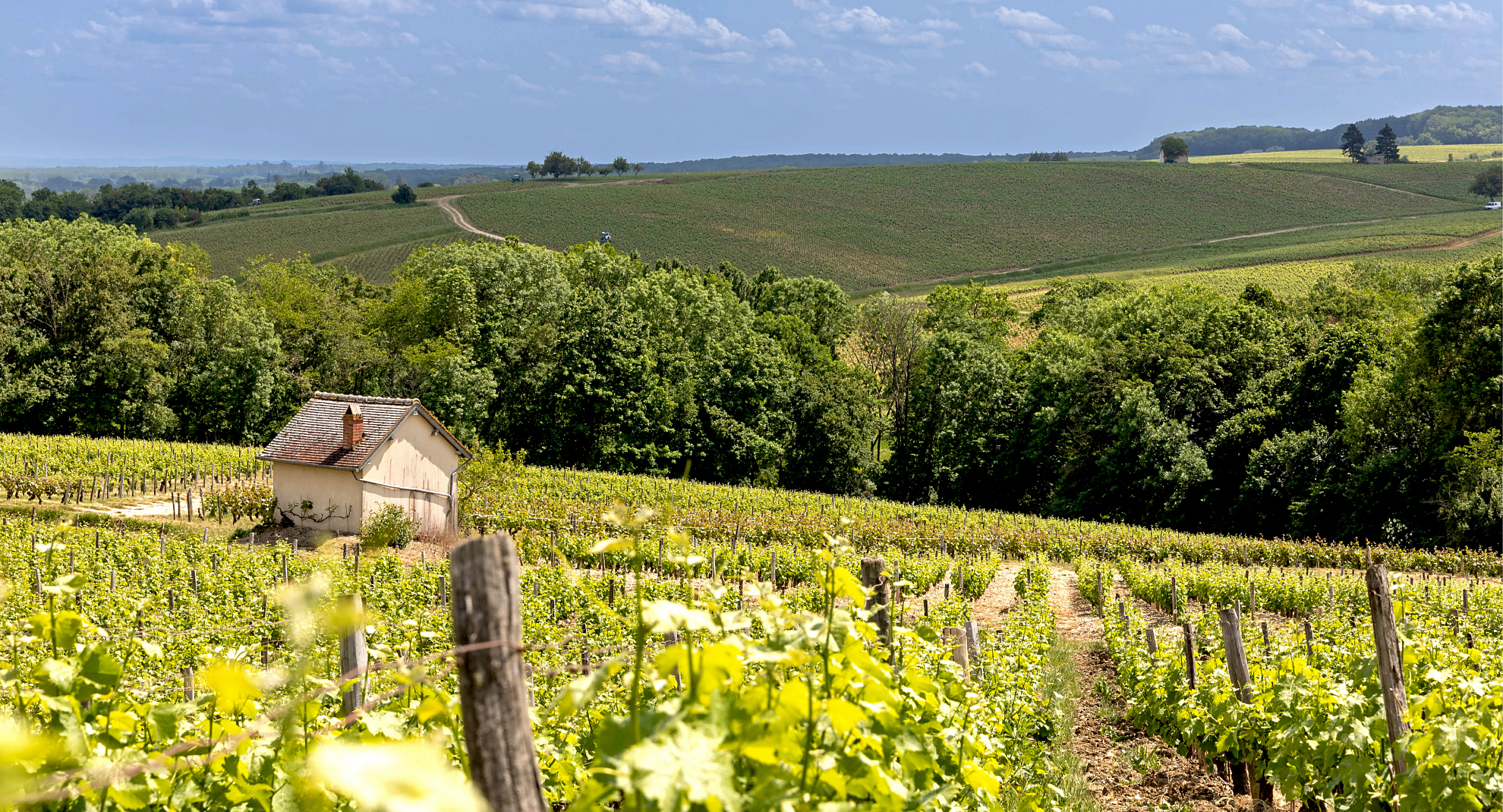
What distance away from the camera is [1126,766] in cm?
840

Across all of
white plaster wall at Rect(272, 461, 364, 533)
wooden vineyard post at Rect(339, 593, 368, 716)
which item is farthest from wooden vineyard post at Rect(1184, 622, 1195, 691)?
white plaster wall at Rect(272, 461, 364, 533)

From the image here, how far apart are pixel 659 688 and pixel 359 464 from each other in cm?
2137

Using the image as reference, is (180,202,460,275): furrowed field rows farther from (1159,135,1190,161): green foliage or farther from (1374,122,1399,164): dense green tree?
(1374,122,1399,164): dense green tree

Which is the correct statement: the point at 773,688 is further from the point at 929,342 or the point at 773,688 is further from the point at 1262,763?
the point at 929,342

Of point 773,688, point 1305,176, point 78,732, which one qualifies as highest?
point 1305,176

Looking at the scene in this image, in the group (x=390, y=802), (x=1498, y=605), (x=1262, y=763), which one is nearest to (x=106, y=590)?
(x=1262, y=763)

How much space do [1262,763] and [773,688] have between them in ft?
19.0

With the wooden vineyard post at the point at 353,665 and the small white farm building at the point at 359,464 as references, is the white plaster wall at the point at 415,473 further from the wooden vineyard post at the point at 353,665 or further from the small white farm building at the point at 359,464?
the wooden vineyard post at the point at 353,665

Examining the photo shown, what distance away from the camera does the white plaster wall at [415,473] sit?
23609 millimetres

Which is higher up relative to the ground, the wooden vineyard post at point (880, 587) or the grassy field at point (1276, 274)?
the grassy field at point (1276, 274)

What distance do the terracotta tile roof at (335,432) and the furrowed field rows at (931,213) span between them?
2233 inches

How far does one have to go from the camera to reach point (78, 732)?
9.00 feet

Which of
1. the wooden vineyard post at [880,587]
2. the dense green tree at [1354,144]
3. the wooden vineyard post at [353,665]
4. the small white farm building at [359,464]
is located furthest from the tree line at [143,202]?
the dense green tree at [1354,144]

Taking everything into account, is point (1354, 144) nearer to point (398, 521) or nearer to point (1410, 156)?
point (1410, 156)
